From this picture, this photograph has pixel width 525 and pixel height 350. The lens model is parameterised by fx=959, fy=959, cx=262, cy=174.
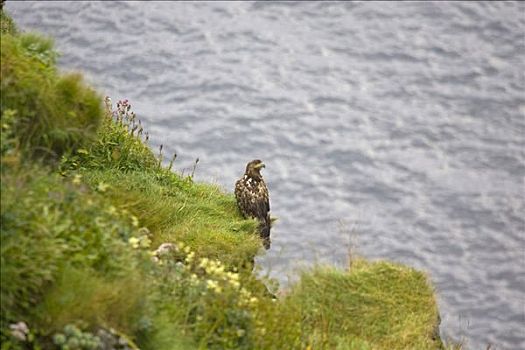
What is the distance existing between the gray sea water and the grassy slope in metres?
12.7

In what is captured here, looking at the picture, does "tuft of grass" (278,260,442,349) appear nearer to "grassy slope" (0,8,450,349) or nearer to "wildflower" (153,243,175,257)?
"grassy slope" (0,8,450,349)

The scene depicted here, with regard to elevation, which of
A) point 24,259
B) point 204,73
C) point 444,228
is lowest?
point 444,228

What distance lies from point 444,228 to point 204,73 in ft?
36.8

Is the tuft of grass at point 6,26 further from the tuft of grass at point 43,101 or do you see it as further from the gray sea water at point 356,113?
the gray sea water at point 356,113

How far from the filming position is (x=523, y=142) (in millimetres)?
31125

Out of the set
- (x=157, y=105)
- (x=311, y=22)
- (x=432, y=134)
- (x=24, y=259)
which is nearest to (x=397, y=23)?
(x=311, y=22)

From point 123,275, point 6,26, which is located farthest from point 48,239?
point 6,26

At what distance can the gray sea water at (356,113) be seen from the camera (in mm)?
27016

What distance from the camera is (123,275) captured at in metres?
8.02

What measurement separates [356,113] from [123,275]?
2573cm

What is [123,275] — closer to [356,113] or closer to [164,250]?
[164,250]

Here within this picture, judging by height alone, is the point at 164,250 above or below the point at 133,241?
below

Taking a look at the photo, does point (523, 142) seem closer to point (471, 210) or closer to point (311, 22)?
point (471, 210)

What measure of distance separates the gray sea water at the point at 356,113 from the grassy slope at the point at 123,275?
12.7 meters
